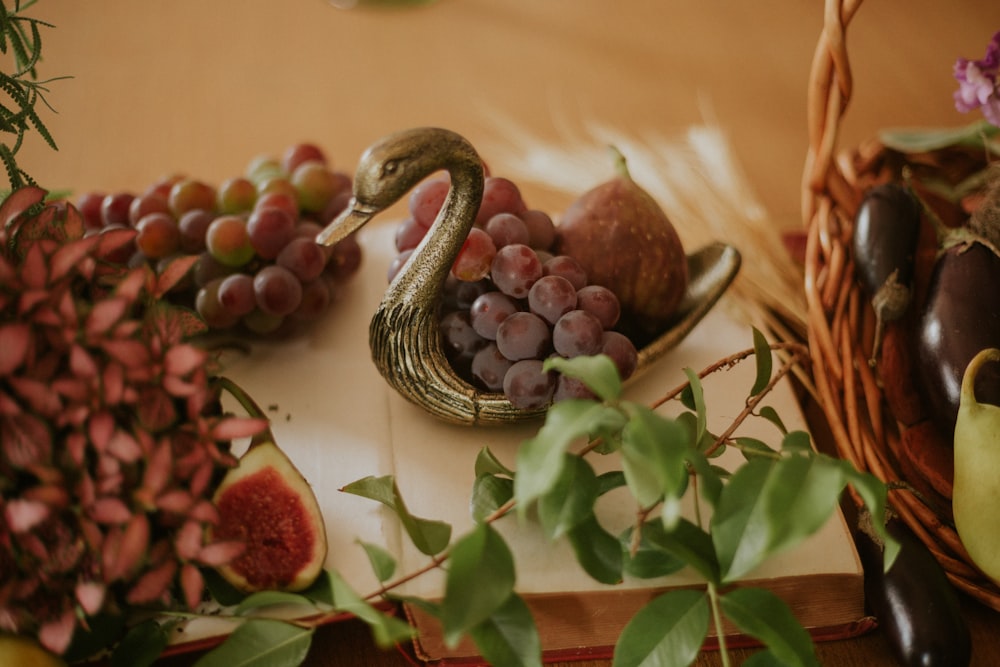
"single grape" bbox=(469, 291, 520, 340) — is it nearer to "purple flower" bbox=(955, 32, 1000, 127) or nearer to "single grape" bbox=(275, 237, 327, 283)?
"single grape" bbox=(275, 237, 327, 283)

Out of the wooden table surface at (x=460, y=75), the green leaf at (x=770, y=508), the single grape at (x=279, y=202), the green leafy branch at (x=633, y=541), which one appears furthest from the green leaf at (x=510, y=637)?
the wooden table surface at (x=460, y=75)

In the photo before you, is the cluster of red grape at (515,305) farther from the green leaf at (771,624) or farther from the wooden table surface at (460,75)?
the wooden table surface at (460,75)

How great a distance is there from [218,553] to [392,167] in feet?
0.81

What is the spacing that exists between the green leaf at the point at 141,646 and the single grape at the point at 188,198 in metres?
0.37

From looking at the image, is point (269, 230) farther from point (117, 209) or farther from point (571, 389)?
point (571, 389)

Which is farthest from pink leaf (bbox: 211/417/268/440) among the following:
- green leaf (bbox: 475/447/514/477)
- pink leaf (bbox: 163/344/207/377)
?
green leaf (bbox: 475/447/514/477)

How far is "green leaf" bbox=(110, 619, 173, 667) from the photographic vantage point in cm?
48

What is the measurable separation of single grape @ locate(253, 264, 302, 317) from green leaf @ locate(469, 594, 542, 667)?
345mm

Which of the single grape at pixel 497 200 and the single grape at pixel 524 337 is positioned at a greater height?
the single grape at pixel 497 200

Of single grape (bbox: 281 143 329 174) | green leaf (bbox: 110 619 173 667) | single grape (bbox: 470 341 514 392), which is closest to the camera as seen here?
green leaf (bbox: 110 619 173 667)

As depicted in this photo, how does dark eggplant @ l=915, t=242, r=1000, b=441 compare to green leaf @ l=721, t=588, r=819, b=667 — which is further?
dark eggplant @ l=915, t=242, r=1000, b=441

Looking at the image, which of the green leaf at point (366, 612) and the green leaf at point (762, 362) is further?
the green leaf at point (762, 362)

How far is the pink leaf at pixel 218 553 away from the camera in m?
0.43

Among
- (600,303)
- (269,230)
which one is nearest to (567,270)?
(600,303)
